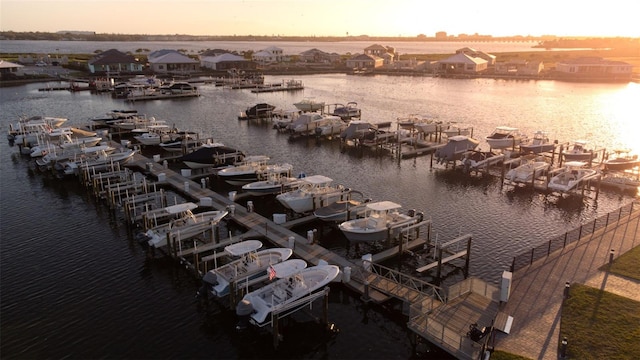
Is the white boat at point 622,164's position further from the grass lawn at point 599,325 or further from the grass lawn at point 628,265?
the grass lawn at point 599,325

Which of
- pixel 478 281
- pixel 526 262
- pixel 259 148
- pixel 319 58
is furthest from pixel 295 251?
pixel 319 58

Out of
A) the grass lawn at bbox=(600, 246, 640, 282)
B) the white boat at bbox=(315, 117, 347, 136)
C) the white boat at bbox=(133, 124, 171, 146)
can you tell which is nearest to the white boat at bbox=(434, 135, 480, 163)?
the white boat at bbox=(315, 117, 347, 136)

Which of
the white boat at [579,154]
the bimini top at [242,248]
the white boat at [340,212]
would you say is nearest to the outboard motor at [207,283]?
the bimini top at [242,248]

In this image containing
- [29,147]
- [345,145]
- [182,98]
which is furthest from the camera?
[182,98]

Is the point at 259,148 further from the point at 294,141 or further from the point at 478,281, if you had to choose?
the point at 478,281

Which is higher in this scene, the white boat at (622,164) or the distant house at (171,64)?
the distant house at (171,64)

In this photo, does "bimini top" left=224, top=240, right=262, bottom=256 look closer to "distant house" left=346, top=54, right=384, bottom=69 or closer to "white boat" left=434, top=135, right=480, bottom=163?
"white boat" left=434, top=135, right=480, bottom=163
